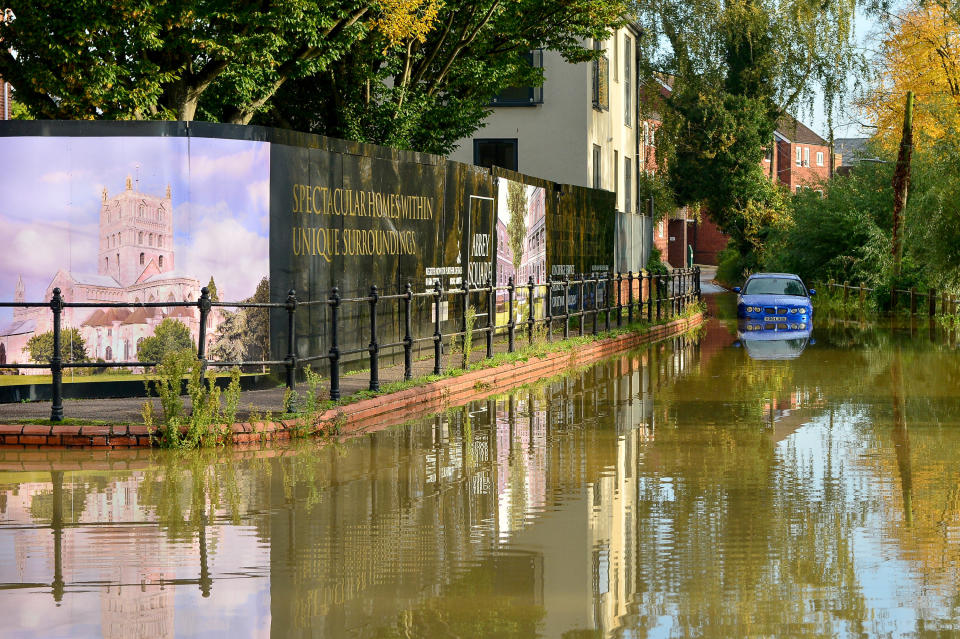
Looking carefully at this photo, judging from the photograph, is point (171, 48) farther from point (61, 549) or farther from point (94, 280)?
point (61, 549)

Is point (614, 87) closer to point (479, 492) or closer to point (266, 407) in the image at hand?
point (266, 407)

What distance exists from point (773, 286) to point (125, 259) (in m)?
23.6

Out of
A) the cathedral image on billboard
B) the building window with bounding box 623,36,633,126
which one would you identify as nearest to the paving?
the cathedral image on billboard

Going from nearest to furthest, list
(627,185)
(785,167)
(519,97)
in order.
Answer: (519,97), (627,185), (785,167)

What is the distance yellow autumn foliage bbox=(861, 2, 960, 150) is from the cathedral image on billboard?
3997cm

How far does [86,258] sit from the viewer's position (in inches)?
605

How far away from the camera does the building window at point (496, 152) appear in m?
41.9

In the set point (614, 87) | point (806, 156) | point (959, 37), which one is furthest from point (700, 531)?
point (806, 156)

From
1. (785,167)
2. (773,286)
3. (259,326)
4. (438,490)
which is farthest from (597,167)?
(785,167)

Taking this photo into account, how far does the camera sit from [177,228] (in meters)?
15.7

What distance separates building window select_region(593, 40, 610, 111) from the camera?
42616mm

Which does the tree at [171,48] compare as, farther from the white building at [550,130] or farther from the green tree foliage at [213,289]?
the white building at [550,130]

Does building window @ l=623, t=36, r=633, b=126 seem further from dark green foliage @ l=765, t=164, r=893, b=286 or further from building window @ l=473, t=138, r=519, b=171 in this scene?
building window @ l=473, t=138, r=519, b=171

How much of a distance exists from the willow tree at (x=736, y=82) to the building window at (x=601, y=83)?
806 cm
